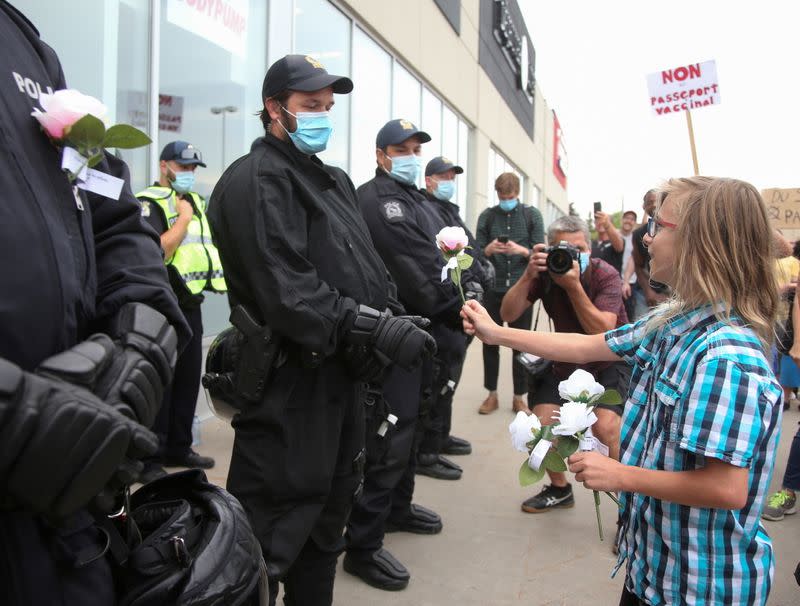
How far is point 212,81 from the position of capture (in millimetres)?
5676

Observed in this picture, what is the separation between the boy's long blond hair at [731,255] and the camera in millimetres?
1711

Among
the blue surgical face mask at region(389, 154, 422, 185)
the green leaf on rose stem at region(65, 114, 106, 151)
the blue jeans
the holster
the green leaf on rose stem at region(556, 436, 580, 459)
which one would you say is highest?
the blue surgical face mask at region(389, 154, 422, 185)

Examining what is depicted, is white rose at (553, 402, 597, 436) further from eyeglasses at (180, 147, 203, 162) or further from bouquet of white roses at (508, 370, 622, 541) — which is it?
eyeglasses at (180, 147, 203, 162)

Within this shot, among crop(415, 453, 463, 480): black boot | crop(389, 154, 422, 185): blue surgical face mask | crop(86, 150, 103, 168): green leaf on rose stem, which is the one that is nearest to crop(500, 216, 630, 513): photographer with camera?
crop(389, 154, 422, 185): blue surgical face mask

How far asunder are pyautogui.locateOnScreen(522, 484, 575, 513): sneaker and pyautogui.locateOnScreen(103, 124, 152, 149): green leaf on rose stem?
3.57 meters

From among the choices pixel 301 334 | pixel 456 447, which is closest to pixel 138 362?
pixel 301 334

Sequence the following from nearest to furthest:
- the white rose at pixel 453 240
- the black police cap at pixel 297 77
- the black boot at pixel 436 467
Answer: the black police cap at pixel 297 77
the white rose at pixel 453 240
the black boot at pixel 436 467

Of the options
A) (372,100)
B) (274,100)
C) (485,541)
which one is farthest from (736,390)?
(372,100)

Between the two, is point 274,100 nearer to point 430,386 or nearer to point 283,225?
point 283,225

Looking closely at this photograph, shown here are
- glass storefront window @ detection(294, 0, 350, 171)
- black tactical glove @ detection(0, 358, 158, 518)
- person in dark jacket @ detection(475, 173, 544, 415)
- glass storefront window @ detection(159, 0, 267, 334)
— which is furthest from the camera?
glass storefront window @ detection(294, 0, 350, 171)

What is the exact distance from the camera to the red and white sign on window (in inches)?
260

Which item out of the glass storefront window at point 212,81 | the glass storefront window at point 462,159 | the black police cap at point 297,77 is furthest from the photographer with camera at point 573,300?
the glass storefront window at point 462,159

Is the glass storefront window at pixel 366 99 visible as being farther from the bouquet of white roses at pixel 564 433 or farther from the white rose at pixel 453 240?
the bouquet of white roses at pixel 564 433

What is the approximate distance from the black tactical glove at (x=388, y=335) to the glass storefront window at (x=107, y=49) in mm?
2865
